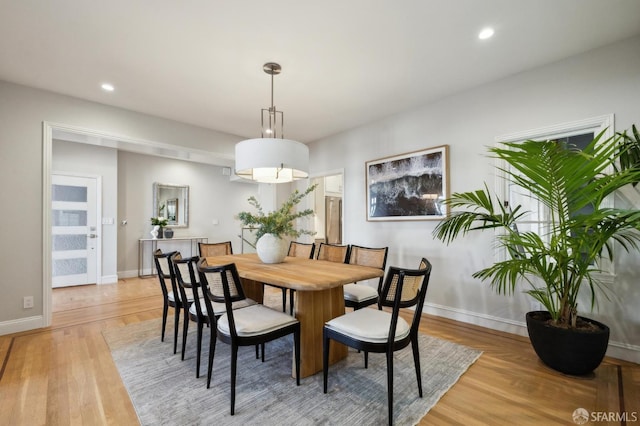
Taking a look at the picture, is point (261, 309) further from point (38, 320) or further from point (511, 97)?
point (511, 97)

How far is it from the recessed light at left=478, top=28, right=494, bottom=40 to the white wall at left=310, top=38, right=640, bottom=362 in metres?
0.89

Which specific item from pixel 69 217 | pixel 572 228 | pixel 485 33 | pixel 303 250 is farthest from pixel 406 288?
pixel 69 217

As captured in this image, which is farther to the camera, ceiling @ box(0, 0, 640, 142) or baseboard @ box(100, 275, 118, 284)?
baseboard @ box(100, 275, 118, 284)

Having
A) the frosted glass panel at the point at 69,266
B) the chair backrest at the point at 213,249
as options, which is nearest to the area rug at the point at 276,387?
the chair backrest at the point at 213,249

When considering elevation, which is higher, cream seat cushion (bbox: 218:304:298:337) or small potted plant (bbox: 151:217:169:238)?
small potted plant (bbox: 151:217:169:238)

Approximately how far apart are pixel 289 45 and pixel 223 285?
198cm

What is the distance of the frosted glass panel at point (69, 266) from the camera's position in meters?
4.90

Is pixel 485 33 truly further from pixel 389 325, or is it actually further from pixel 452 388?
pixel 452 388

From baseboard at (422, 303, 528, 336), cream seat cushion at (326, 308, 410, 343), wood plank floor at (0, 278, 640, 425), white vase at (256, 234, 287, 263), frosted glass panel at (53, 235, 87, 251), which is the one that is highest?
white vase at (256, 234, 287, 263)

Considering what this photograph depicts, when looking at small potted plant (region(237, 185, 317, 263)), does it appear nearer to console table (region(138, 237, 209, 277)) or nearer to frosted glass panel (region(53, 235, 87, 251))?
console table (region(138, 237, 209, 277))

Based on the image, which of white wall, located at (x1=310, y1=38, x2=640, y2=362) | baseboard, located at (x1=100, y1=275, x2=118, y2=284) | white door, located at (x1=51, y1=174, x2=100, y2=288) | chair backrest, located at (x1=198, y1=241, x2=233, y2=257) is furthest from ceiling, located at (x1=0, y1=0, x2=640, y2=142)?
baseboard, located at (x1=100, y1=275, x2=118, y2=284)

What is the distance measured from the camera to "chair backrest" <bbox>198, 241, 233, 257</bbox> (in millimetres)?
3441

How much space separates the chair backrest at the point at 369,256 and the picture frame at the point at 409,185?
39.5 inches

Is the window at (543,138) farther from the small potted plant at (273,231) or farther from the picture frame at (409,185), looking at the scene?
the small potted plant at (273,231)
